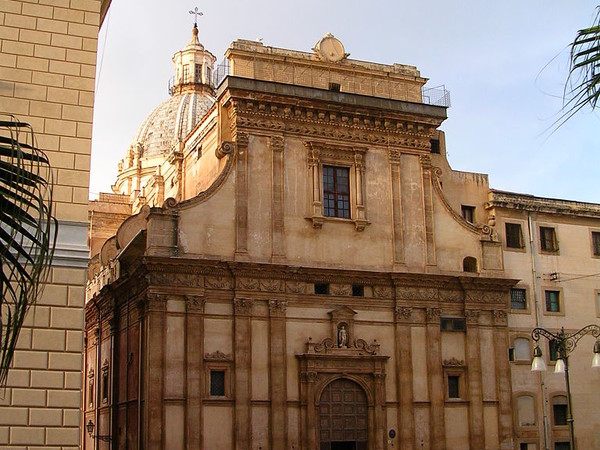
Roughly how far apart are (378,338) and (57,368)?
66.6ft

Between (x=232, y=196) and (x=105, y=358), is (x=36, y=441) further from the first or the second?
(x=105, y=358)

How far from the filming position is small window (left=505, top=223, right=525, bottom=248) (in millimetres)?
39125

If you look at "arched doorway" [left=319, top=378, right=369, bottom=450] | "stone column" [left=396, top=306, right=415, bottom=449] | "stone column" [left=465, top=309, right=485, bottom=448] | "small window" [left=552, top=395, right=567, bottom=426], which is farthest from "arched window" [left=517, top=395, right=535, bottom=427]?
"arched doorway" [left=319, top=378, right=369, bottom=450]

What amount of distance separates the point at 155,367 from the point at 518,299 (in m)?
15.8

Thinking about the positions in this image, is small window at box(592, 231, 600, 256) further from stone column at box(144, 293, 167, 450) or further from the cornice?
stone column at box(144, 293, 167, 450)

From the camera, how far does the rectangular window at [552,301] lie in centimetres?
3894

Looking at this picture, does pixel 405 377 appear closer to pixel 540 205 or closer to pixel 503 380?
pixel 503 380

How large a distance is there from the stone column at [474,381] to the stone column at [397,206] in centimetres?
359

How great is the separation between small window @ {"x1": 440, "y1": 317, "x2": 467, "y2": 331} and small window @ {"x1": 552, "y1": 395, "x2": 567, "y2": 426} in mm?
5273

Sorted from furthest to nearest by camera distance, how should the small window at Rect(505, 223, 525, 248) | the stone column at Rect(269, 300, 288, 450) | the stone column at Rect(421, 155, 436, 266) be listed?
the small window at Rect(505, 223, 525, 248), the stone column at Rect(421, 155, 436, 266), the stone column at Rect(269, 300, 288, 450)

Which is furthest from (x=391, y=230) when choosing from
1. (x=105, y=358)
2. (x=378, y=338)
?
(x=105, y=358)

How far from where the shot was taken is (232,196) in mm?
34000

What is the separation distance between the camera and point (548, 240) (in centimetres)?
4003

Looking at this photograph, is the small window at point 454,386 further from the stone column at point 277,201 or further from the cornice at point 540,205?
the stone column at point 277,201
